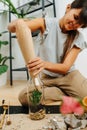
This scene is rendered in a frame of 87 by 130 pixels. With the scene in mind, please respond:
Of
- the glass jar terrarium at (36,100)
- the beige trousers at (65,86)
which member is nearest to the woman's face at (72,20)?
the beige trousers at (65,86)

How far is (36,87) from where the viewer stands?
40.8 inches

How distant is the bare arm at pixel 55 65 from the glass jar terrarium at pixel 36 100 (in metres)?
0.07

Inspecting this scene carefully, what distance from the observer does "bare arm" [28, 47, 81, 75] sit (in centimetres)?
98

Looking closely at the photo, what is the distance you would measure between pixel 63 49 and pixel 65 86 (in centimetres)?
22

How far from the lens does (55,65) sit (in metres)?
1.23

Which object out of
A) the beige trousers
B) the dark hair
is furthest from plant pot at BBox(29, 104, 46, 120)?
the dark hair

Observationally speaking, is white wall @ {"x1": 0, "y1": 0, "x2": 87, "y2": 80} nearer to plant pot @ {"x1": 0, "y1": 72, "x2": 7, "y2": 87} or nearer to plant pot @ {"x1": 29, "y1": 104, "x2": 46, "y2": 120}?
plant pot @ {"x1": 0, "y1": 72, "x2": 7, "y2": 87}

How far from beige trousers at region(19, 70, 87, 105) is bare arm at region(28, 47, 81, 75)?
0.11 meters

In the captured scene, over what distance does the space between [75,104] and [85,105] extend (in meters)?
0.05

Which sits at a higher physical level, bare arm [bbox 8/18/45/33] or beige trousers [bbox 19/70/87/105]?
bare arm [bbox 8/18/45/33]

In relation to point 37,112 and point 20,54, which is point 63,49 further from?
point 20,54

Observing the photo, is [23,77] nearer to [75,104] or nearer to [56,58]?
[56,58]

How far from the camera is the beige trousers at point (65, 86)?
1345 mm

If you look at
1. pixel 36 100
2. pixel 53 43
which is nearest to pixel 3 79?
pixel 53 43
